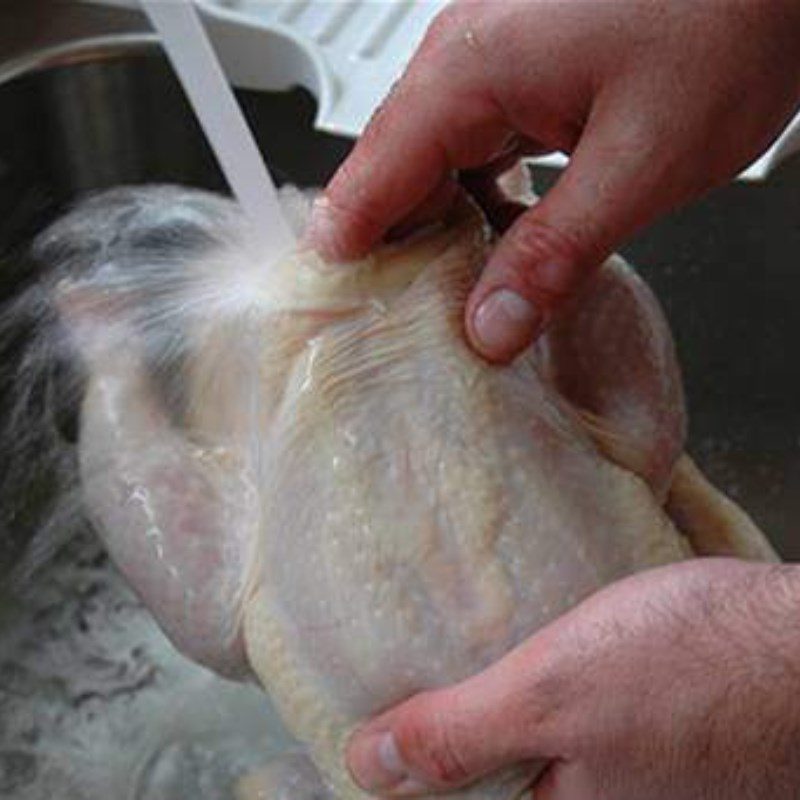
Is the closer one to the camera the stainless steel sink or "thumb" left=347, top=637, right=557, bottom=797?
"thumb" left=347, top=637, right=557, bottom=797

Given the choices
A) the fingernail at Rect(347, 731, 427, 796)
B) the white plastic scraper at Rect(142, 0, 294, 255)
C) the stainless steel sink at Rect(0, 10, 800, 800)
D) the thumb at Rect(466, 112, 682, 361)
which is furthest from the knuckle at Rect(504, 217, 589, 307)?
the stainless steel sink at Rect(0, 10, 800, 800)

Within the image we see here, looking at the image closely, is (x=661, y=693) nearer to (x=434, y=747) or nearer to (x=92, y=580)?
(x=434, y=747)

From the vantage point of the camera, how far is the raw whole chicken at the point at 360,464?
0.81 meters

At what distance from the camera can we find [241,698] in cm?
120

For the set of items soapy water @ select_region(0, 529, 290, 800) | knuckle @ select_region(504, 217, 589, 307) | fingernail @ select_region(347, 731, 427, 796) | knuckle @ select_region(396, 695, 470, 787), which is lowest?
soapy water @ select_region(0, 529, 290, 800)

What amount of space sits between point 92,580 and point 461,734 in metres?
0.56

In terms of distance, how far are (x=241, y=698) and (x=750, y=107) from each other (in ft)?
1.95

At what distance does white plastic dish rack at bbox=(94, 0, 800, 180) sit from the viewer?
50.3 inches

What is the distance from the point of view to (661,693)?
708 mm

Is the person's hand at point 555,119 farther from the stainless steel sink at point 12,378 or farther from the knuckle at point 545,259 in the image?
the stainless steel sink at point 12,378

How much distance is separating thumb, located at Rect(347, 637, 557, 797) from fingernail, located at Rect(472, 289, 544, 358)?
0.56 feet

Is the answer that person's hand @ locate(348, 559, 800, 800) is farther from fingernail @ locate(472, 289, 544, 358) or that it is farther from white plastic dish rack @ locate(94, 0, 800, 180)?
white plastic dish rack @ locate(94, 0, 800, 180)

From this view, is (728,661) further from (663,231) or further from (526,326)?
(663,231)

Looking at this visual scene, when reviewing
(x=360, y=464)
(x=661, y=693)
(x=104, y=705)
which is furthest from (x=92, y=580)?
(x=661, y=693)
